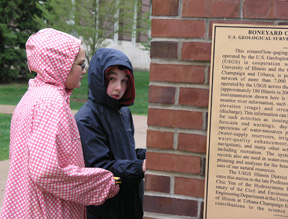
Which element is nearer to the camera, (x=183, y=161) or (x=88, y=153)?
(x=183, y=161)

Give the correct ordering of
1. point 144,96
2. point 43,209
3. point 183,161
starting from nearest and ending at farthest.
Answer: point 183,161, point 43,209, point 144,96

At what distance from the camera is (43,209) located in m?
2.27

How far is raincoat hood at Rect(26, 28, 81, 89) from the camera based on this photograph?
2.37 meters

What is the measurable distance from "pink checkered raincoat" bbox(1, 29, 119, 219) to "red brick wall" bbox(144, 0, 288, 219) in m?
0.47

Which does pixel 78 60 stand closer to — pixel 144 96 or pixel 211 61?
pixel 211 61

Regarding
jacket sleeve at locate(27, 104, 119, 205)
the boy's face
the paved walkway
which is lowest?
the paved walkway

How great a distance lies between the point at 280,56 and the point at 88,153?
1262mm

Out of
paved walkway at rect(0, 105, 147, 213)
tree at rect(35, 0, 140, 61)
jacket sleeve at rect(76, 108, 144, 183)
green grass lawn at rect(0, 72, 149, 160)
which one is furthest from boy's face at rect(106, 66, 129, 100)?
tree at rect(35, 0, 140, 61)

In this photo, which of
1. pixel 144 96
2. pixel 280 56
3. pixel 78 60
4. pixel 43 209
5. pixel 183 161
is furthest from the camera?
pixel 144 96

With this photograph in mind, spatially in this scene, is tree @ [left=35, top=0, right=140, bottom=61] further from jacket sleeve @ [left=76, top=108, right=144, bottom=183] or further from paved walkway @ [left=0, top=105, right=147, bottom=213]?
jacket sleeve @ [left=76, top=108, right=144, bottom=183]

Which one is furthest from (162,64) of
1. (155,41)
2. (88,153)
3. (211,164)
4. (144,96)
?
(144,96)

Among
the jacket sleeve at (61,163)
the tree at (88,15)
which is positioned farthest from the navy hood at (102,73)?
the tree at (88,15)

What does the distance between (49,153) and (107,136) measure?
62cm

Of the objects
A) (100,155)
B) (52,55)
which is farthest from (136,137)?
(52,55)
